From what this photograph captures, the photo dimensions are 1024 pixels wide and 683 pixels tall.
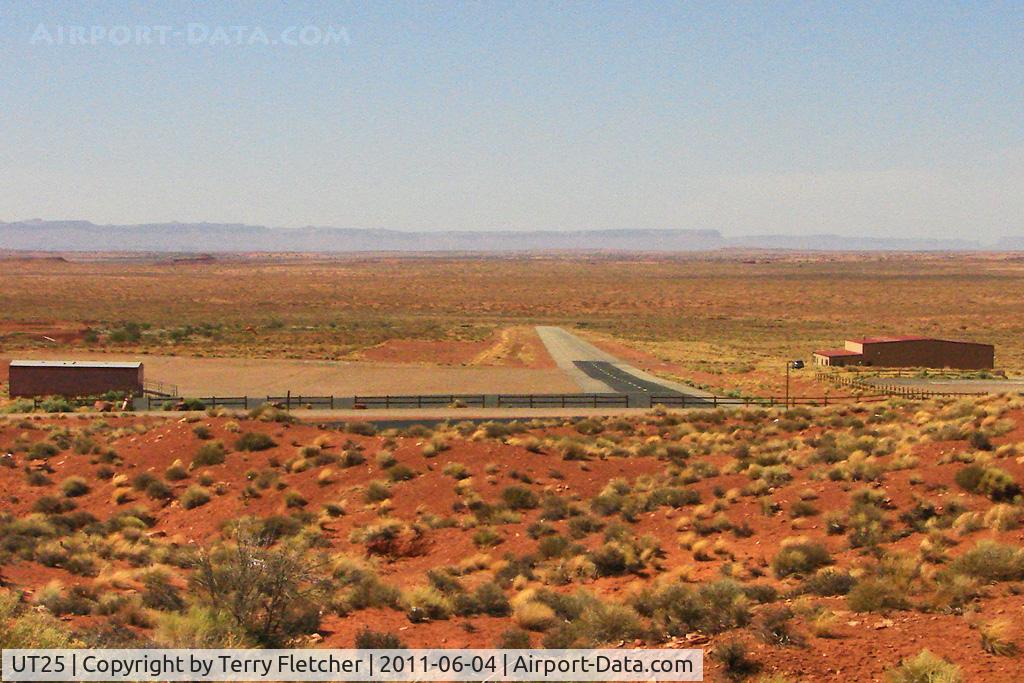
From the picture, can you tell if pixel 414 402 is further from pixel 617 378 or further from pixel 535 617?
pixel 535 617

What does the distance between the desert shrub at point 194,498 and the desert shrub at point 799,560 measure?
16.9 metres

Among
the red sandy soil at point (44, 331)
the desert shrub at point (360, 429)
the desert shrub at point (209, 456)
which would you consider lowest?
the red sandy soil at point (44, 331)

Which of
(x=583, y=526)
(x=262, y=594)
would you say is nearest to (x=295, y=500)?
(x=583, y=526)

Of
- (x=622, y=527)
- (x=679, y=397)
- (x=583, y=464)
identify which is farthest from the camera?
(x=679, y=397)

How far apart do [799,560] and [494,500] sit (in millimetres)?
10677

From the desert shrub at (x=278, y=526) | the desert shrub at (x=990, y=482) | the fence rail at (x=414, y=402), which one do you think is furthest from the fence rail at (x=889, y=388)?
the desert shrub at (x=278, y=526)

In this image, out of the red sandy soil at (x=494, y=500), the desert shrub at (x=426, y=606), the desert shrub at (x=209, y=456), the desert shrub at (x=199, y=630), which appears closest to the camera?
the red sandy soil at (x=494, y=500)

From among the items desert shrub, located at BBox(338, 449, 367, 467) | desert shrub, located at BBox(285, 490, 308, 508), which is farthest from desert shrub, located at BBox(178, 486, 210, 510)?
desert shrub, located at BBox(338, 449, 367, 467)

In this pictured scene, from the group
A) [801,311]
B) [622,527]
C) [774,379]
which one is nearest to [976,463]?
[622,527]

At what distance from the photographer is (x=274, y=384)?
64.5m

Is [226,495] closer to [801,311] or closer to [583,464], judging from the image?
[583,464]

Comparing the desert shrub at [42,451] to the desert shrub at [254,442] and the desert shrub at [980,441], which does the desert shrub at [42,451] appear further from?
the desert shrub at [980,441]

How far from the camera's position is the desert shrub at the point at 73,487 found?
29.9m

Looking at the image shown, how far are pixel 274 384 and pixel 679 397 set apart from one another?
26449 mm
